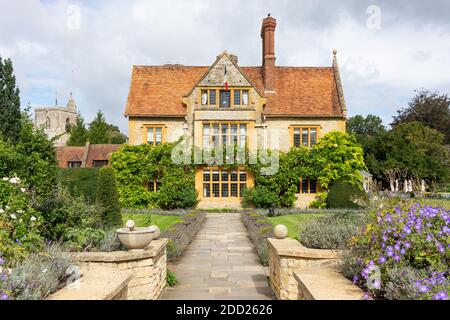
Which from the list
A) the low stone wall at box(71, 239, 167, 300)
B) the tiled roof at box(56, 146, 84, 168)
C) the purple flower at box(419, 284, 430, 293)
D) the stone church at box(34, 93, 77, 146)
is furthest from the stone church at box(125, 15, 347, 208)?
the stone church at box(34, 93, 77, 146)

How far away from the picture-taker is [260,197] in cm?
2544

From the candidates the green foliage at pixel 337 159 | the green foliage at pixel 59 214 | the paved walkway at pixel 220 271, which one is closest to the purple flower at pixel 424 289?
the paved walkway at pixel 220 271

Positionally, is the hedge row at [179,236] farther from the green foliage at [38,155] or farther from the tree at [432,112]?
the tree at [432,112]

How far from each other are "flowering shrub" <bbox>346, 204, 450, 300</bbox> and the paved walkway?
2.89m

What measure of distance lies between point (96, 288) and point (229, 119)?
2179 centimetres

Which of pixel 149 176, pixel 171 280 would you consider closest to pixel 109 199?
pixel 171 280

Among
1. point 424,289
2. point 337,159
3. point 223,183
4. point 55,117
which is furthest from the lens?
point 55,117

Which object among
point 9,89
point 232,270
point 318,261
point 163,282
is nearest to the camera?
point 318,261

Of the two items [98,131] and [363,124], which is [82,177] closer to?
[98,131]

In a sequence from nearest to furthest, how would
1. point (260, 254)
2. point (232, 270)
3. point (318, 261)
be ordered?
point (318, 261) < point (232, 270) < point (260, 254)

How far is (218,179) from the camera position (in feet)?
87.1

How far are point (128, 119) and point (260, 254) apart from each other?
17871 millimetres
